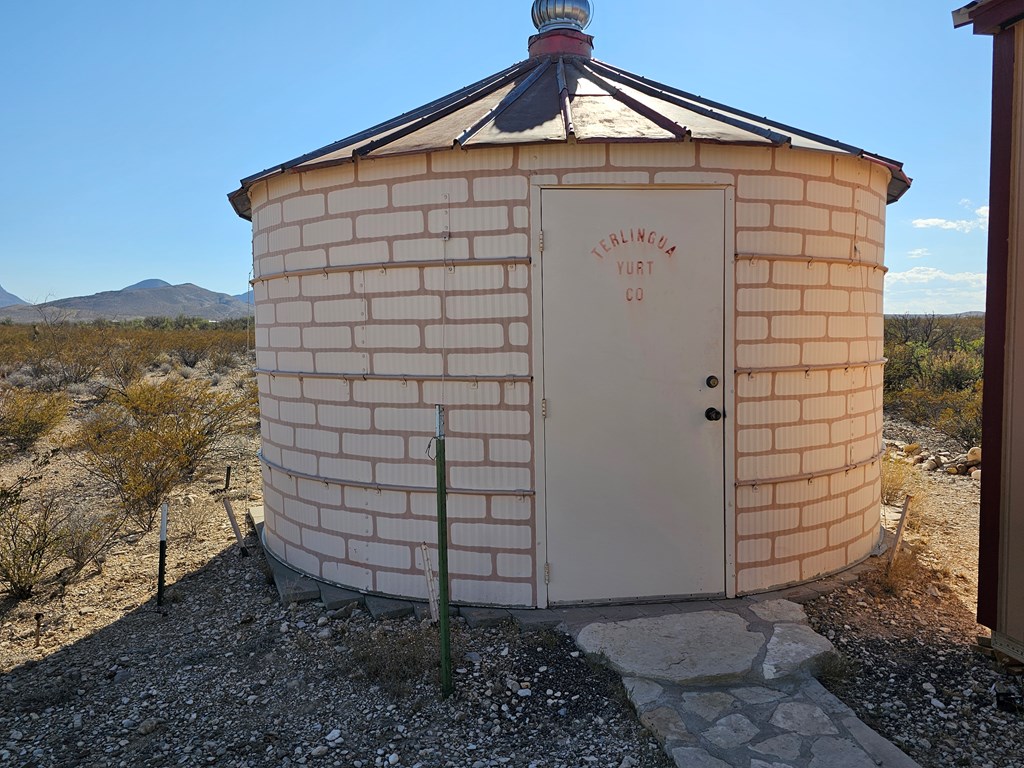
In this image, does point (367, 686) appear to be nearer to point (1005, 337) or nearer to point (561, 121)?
point (561, 121)

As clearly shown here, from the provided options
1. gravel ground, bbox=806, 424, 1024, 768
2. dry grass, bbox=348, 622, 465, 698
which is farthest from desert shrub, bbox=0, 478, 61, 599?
gravel ground, bbox=806, 424, 1024, 768

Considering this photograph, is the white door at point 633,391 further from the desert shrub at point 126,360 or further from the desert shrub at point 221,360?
the desert shrub at point 221,360

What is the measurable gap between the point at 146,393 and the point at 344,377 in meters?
8.14

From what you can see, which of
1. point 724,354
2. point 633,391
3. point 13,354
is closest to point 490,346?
point 633,391

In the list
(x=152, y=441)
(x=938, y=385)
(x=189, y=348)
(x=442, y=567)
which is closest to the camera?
(x=442, y=567)

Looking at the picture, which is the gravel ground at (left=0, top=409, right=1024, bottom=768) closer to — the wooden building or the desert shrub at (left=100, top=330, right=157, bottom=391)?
the wooden building

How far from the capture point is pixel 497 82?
21.0 ft

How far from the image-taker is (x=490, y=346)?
4.81 metres

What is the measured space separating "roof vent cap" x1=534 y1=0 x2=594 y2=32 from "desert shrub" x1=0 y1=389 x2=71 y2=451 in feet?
33.5

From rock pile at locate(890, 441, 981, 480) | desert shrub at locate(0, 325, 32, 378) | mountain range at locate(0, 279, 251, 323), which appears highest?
mountain range at locate(0, 279, 251, 323)

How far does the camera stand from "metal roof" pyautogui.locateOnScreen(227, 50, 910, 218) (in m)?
4.70

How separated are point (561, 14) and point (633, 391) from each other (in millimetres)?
4060

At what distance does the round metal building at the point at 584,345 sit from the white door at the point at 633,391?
1 centimetres

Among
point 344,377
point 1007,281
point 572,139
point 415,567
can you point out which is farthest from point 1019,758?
point 344,377
